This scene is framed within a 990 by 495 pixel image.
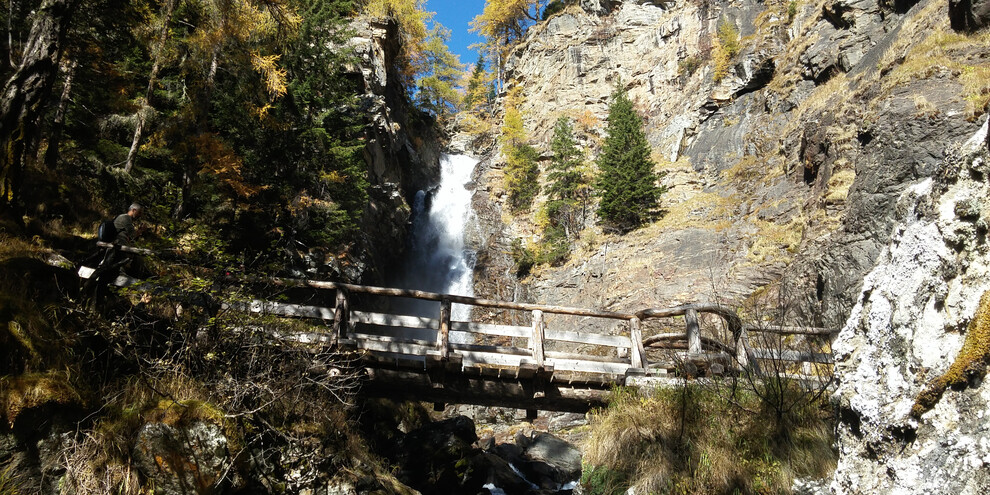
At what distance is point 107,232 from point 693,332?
821 centimetres

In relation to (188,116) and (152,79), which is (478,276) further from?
(152,79)

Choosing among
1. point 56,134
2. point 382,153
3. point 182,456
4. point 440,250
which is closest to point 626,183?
point 440,250

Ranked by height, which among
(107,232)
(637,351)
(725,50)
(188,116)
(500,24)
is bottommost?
(637,351)

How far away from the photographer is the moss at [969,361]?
1.88 meters

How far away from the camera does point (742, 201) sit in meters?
22.1

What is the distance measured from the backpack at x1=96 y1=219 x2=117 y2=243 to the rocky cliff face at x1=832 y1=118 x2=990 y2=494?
24.4 feet

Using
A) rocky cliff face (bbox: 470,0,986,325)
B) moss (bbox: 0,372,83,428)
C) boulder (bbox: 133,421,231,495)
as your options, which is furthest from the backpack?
rocky cliff face (bbox: 470,0,986,325)

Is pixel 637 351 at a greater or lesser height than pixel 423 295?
lesser

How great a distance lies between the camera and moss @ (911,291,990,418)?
6.17 feet

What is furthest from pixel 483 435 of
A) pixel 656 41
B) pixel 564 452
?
pixel 656 41

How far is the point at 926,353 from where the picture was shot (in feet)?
7.13

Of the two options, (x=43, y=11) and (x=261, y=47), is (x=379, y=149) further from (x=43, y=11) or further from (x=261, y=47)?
(x=43, y=11)

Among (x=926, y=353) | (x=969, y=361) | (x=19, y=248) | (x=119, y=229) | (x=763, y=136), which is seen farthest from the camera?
(x=763, y=136)

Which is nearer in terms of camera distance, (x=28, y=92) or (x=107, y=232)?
(x=28, y=92)
